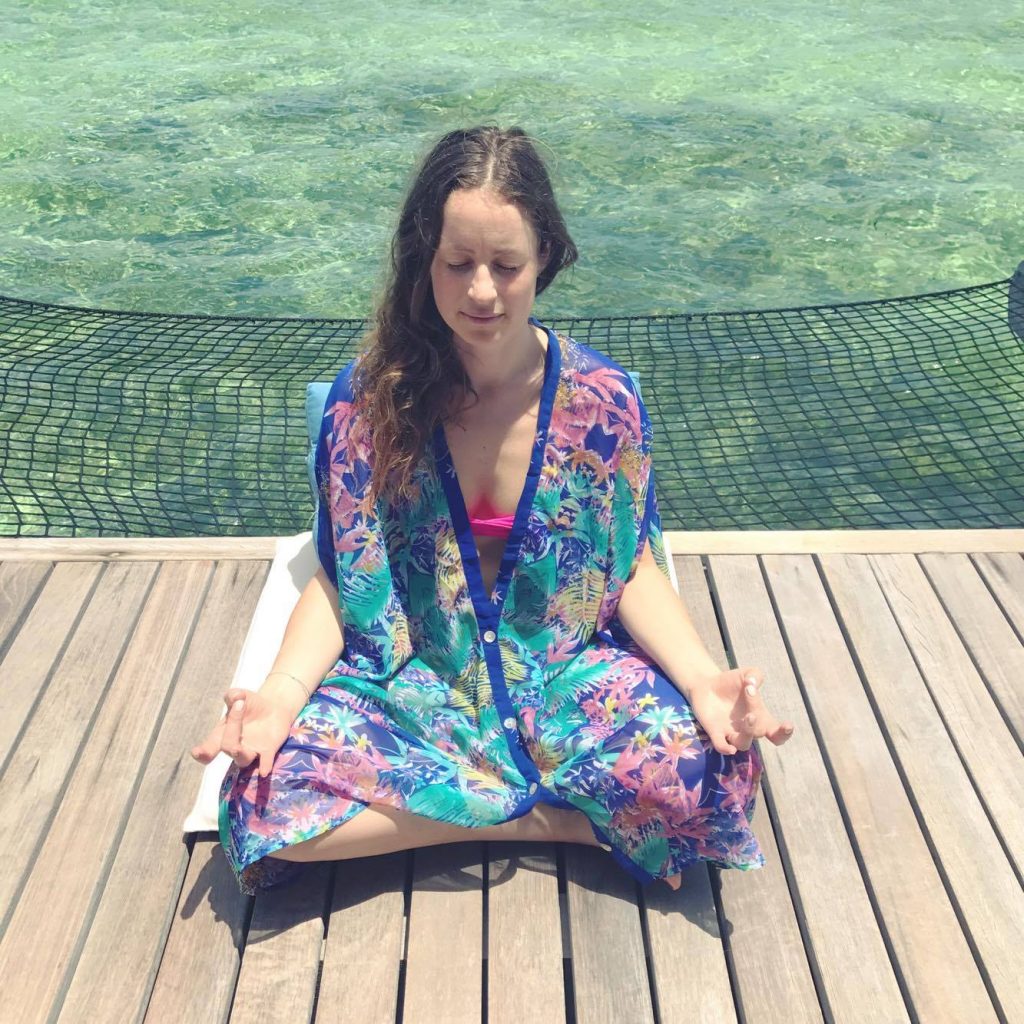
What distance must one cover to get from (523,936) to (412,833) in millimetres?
251

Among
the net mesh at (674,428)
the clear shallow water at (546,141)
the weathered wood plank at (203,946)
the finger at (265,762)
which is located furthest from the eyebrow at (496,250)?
the clear shallow water at (546,141)

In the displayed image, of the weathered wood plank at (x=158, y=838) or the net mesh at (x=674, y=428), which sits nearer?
the weathered wood plank at (x=158, y=838)

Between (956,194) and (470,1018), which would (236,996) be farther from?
(956,194)

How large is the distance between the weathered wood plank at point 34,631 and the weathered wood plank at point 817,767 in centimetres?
147

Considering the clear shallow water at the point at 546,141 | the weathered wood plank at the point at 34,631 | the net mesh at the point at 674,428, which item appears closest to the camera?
the weathered wood plank at the point at 34,631

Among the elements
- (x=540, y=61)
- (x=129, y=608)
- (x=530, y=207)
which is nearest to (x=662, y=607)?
(x=530, y=207)

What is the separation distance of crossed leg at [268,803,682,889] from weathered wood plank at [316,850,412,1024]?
51 millimetres

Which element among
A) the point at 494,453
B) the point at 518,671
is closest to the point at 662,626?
the point at 518,671

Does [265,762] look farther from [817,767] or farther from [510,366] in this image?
[817,767]

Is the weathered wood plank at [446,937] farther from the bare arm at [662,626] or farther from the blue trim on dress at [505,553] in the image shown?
the bare arm at [662,626]

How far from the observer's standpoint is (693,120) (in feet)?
27.0

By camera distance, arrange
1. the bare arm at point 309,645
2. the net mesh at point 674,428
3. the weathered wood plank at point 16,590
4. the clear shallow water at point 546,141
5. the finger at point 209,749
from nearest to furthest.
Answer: the finger at point 209,749
the bare arm at point 309,645
the weathered wood plank at point 16,590
the net mesh at point 674,428
the clear shallow water at point 546,141

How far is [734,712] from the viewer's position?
1.93m

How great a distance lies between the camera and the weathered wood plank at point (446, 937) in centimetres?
190
